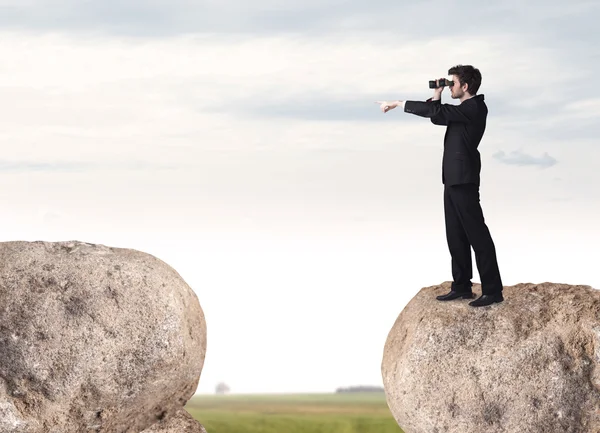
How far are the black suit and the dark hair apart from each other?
10 centimetres

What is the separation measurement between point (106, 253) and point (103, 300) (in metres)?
0.58

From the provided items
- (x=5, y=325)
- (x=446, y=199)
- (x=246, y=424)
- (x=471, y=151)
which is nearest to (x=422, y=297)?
(x=446, y=199)

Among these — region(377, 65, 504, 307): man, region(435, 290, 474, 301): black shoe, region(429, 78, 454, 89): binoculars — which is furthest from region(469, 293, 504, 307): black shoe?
region(429, 78, 454, 89): binoculars

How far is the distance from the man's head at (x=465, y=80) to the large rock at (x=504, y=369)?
213cm

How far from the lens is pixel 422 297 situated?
339 inches

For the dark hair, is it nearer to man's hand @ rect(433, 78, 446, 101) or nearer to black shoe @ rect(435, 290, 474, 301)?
man's hand @ rect(433, 78, 446, 101)

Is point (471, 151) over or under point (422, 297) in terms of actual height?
over

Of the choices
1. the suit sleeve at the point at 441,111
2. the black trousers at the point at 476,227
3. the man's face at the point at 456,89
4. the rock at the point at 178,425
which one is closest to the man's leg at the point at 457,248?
the black trousers at the point at 476,227

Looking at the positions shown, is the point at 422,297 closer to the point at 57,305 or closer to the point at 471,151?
the point at 471,151

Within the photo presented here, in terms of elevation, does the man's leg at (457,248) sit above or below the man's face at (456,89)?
below

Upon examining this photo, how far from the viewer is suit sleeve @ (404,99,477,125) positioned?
8062mm

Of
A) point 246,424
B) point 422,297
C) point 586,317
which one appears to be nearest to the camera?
point 586,317

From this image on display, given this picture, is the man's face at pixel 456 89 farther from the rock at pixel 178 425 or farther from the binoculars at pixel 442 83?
the rock at pixel 178 425

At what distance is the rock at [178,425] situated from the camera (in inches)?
322
